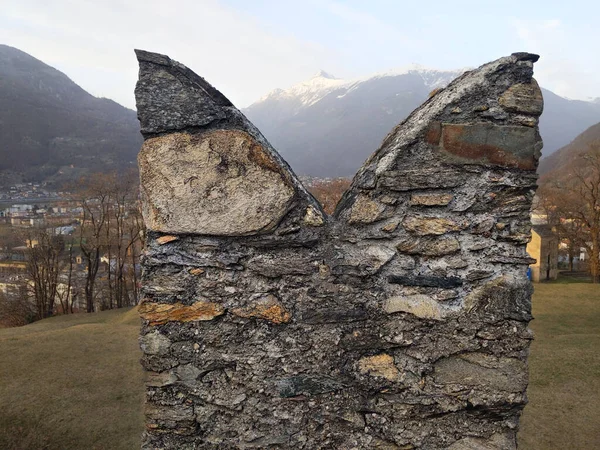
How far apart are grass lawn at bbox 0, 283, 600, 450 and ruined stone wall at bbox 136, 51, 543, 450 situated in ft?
16.5

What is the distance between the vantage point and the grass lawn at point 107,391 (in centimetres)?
609

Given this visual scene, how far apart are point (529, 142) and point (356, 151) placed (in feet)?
245

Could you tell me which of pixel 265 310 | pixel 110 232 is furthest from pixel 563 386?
pixel 110 232

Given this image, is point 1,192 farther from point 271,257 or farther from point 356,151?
point 356,151

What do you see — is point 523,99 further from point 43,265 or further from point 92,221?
point 43,265

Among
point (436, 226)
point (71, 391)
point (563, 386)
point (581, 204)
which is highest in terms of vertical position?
point (436, 226)

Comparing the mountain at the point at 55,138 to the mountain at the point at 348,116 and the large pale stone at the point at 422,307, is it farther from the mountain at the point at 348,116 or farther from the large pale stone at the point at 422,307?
the large pale stone at the point at 422,307

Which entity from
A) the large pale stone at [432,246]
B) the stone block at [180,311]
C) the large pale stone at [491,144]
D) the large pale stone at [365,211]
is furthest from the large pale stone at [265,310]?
the large pale stone at [491,144]

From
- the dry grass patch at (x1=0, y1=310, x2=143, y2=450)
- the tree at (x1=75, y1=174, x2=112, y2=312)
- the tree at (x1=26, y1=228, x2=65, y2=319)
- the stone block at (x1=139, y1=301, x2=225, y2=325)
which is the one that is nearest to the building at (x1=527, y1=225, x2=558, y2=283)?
the dry grass patch at (x1=0, y1=310, x2=143, y2=450)

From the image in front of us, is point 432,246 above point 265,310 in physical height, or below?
above

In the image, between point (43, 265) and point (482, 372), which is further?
point (43, 265)

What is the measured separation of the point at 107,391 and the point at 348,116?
10953cm

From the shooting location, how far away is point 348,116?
111 metres

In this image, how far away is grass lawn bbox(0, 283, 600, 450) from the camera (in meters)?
6.09
